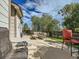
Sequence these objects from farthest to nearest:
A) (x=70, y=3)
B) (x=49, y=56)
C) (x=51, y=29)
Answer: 1. (x=51, y=29)
2. (x=70, y=3)
3. (x=49, y=56)

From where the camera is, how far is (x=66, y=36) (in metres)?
6.17

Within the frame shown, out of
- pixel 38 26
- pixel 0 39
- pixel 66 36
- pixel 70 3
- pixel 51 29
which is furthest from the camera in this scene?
pixel 38 26

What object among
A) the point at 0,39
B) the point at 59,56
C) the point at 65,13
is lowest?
the point at 59,56

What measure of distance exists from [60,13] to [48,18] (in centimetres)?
934

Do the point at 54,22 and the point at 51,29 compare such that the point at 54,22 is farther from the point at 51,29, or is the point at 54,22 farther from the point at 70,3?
the point at 70,3

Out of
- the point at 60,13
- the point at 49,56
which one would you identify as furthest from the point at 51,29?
the point at 49,56

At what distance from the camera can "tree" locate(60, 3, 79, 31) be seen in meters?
27.6

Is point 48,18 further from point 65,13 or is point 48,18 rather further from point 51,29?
point 65,13

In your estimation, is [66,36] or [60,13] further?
[60,13]

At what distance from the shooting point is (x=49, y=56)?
3.95 metres

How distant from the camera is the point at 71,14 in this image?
2802cm

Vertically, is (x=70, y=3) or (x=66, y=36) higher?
(x=70, y=3)

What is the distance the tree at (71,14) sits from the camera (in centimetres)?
2764

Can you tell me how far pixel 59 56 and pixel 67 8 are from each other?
952 inches
